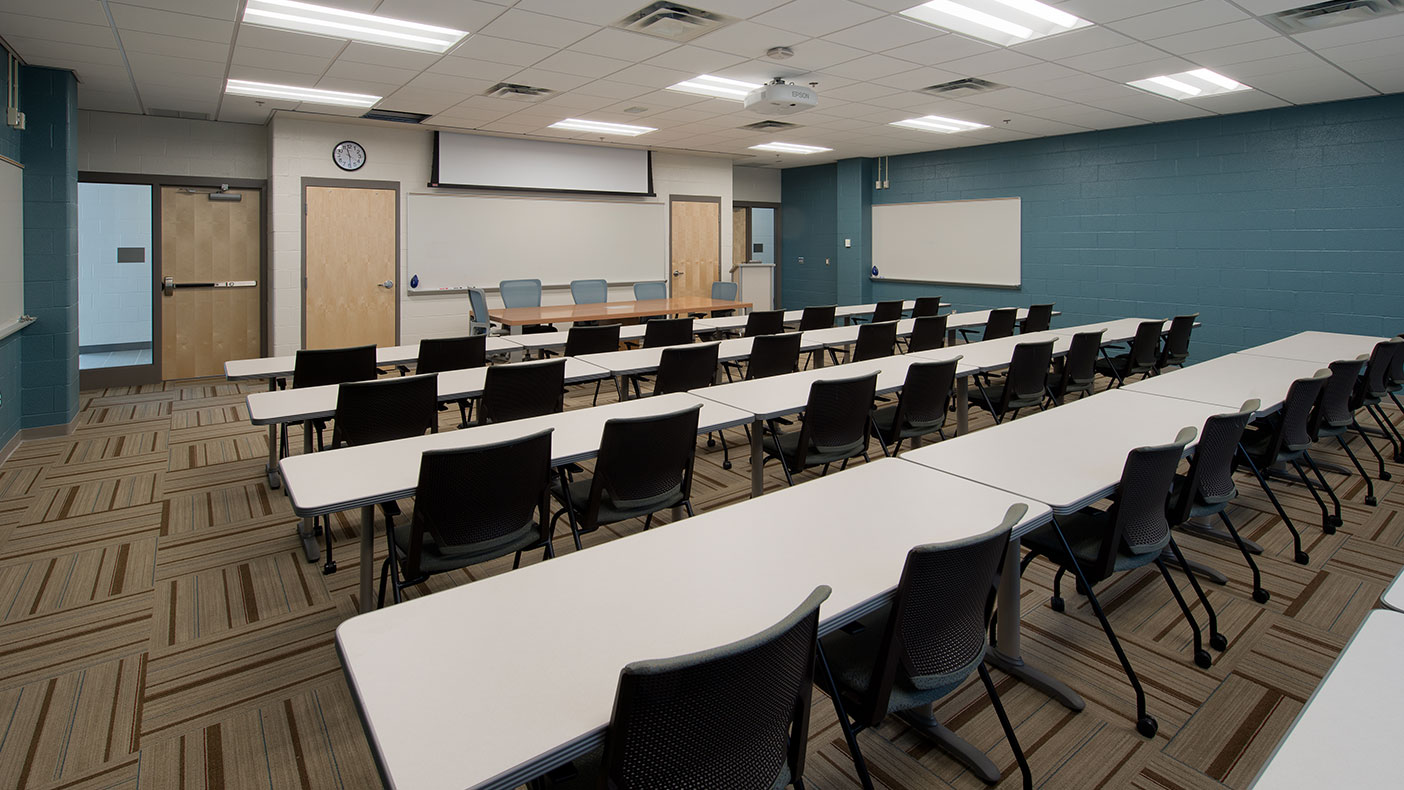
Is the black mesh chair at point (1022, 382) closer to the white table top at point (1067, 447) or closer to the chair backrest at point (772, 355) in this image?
the white table top at point (1067, 447)

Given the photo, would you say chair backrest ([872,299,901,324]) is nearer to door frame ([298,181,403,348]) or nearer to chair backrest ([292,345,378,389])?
chair backrest ([292,345,378,389])

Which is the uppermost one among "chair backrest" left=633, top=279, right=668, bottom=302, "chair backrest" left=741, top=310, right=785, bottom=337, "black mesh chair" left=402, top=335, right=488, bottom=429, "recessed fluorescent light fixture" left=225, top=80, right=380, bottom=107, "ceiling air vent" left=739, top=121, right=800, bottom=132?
"ceiling air vent" left=739, top=121, right=800, bottom=132

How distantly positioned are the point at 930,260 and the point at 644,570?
33.6 ft

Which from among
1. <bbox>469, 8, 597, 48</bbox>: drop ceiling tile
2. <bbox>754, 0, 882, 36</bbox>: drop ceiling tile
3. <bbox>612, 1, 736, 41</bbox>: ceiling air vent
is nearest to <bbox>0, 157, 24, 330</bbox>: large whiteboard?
<bbox>469, 8, 597, 48</bbox>: drop ceiling tile

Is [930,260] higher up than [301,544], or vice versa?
[930,260]

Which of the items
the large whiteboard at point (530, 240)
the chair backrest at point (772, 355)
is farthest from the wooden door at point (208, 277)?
the chair backrest at point (772, 355)

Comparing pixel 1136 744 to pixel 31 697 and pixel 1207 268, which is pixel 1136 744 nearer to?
pixel 31 697

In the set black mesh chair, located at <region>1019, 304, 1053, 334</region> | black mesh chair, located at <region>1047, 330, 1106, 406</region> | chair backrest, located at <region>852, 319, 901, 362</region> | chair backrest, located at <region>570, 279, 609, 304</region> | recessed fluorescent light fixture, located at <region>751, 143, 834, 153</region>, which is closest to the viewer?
black mesh chair, located at <region>1047, 330, 1106, 406</region>

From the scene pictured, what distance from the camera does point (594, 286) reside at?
9.78 m

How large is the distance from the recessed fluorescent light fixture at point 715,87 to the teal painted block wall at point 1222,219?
15.9 feet

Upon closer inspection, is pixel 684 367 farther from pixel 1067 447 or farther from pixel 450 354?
pixel 1067 447

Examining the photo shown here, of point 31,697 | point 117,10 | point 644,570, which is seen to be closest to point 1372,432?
point 644,570

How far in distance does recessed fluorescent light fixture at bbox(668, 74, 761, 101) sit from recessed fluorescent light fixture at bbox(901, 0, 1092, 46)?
2.11m

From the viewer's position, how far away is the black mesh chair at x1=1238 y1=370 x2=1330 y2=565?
3443 millimetres
